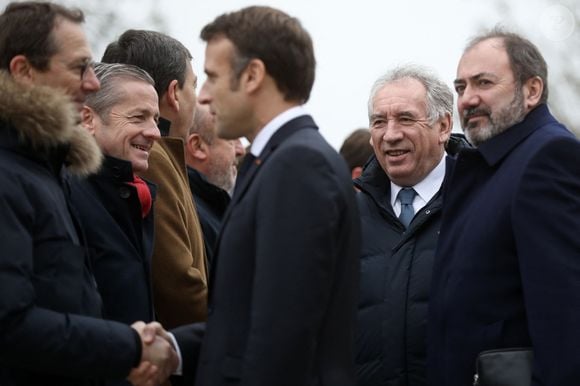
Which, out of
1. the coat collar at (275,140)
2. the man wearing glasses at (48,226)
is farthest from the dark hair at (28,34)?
the coat collar at (275,140)

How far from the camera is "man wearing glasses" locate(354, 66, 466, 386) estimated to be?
6336 mm

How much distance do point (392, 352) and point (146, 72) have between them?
178 cm

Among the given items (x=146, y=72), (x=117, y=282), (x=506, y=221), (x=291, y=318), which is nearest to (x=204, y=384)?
(x=291, y=318)

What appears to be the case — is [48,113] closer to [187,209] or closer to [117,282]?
[117,282]

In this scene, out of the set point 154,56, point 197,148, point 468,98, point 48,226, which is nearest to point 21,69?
point 48,226

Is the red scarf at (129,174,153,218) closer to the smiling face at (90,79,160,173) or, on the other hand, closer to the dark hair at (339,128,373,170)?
the smiling face at (90,79,160,173)

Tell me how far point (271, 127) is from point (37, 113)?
91 centimetres

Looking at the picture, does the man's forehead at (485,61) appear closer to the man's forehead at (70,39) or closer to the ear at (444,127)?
the ear at (444,127)

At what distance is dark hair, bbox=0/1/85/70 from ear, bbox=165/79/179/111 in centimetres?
145

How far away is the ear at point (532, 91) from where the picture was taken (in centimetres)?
600

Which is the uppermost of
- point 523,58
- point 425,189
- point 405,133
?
point 523,58

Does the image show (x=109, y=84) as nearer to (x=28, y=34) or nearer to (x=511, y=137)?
(x=28, y=34)

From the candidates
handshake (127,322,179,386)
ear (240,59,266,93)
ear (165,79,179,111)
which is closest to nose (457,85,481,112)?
ear (240,59,266,93)

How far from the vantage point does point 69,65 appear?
5586 mm
